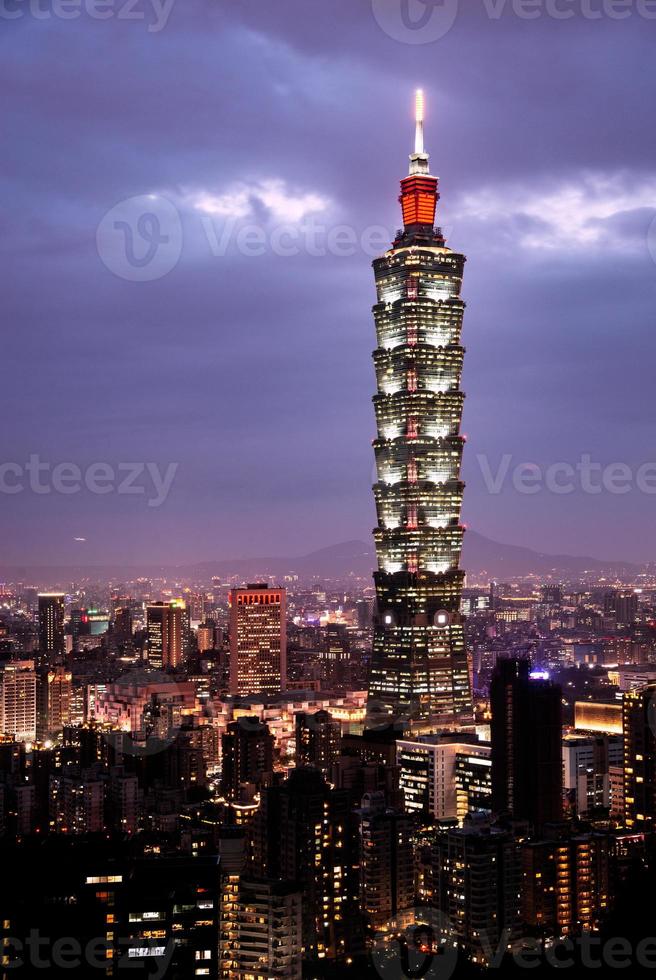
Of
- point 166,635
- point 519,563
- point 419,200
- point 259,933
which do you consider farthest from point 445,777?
point 519,563

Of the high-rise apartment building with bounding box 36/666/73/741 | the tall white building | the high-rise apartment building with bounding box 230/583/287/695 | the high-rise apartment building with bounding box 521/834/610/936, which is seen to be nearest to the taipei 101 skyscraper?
the high-rise apartment building with bounding box 230/583/287/695

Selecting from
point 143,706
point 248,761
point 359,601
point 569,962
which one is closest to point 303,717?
point 248,761

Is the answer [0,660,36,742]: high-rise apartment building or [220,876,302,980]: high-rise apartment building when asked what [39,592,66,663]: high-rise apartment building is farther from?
[220,876,302,980]: high-rise apartment building

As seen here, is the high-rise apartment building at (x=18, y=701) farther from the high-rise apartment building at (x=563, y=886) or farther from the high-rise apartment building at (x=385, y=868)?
the high-rise apartment building at (x=563, y=886)

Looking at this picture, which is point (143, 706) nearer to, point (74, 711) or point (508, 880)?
point (74, 711)

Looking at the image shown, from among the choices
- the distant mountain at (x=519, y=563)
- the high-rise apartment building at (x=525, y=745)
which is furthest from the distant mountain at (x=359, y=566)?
the high-rise apartment building at (x=525, y=745)

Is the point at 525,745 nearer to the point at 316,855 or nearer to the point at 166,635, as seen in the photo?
the point at 316,855
